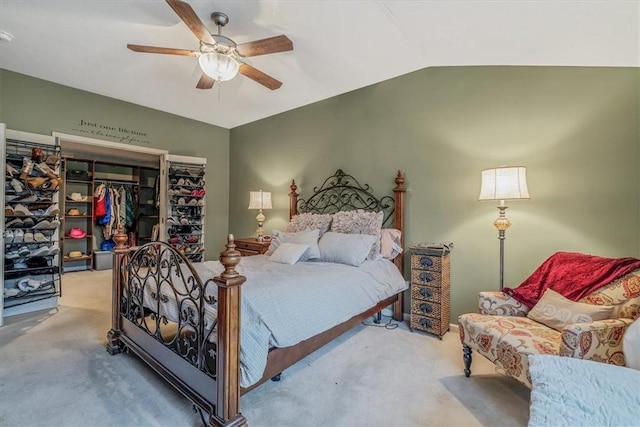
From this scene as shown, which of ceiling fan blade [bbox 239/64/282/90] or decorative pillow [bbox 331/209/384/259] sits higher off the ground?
ceiling fan blade [bbox 239/64/282/90]

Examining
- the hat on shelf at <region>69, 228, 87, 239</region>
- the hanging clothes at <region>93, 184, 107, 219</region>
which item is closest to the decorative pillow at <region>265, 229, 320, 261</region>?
the hanging clothes at <region>93, 184, 107, 219</region>

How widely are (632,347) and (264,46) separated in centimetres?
279

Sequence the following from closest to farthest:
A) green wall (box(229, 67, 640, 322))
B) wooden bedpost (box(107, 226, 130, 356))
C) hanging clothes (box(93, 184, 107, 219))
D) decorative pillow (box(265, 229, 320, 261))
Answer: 1. green wall (box(229, 67, 640, 322))
2. wooden bedpost (box(107, 226, 130, 356))
3. decorative pillow (box(265, 229, 320, 261))
4. hanging clothes (box(93, 184, 107, 219))

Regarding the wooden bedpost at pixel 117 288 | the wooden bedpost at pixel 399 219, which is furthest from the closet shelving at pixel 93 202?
the wooden bedpost at pixel 399 219

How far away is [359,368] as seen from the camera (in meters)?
2.27

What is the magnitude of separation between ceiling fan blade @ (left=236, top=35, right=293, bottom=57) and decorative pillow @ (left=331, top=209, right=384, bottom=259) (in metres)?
1.82

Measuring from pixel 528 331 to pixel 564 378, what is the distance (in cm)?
91

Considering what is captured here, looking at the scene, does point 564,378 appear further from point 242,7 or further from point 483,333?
point 242,7

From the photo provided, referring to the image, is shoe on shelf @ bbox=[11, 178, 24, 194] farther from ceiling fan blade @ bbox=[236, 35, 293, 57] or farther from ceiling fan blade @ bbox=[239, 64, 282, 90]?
ceiling fan blade @ bbox=[236, 35, 293, 57]

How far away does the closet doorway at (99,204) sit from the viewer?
5.59 meters

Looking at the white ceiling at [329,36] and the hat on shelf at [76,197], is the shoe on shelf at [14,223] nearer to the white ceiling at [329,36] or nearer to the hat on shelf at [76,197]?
the white ceiling at [329,36]

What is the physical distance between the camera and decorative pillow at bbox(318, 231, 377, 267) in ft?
9.38

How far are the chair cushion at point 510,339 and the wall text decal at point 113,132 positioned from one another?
491 centimetres

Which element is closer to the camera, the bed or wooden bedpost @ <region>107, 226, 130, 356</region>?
the bed
